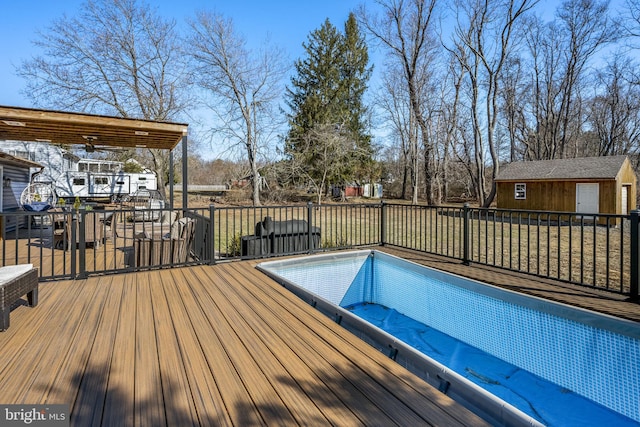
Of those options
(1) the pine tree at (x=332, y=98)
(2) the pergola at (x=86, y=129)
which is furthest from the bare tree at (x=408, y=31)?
(2) the pergola at (x=86, y=129)

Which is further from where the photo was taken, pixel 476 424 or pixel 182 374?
pixel 182 374

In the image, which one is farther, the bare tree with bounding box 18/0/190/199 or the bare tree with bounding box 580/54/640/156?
the bare tree with bounding box 580/54/640/156

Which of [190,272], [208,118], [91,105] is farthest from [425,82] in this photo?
[190,272]

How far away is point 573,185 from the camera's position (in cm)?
1422

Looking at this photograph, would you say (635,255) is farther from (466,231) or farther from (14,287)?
(14,287)

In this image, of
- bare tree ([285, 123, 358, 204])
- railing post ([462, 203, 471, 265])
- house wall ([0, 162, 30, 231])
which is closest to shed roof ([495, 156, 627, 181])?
bare tree ([285, 123, 358, 204])

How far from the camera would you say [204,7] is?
17344mm

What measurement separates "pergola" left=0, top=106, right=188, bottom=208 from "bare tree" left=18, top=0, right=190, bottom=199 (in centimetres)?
924

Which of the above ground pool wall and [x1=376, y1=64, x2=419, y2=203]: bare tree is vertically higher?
[x1=376, y1=64, x2=419, y2=203]: bare tree

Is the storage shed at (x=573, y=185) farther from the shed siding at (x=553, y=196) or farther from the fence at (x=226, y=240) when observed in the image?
the fence at (x=226, y=240)

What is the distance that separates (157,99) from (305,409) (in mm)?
18775

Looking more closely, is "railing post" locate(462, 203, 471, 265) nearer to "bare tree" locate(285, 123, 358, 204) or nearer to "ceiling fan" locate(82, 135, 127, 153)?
"ceiling fan" locate(82, 135, 127, 153)

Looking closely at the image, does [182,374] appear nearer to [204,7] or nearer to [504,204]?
[504,204]

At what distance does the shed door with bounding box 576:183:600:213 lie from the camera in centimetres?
1361
